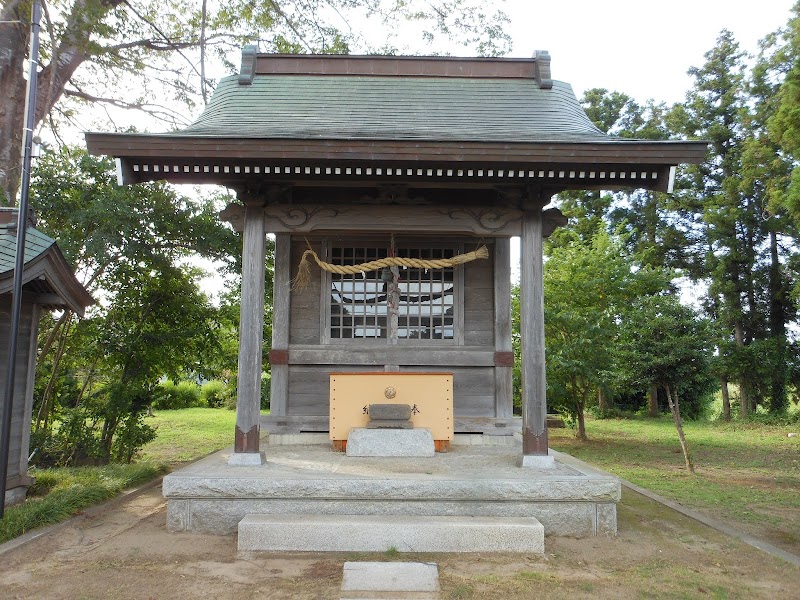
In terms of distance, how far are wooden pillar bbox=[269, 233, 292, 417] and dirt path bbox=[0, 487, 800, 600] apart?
260cm

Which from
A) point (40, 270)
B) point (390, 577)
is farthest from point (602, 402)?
point (40, 270)

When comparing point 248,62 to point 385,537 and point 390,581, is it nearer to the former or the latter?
point 385,537

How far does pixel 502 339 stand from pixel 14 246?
6080mm

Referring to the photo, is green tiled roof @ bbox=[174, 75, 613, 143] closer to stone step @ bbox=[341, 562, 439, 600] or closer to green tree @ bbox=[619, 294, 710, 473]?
stone step @ bbox=[341, 562, 439, 600]

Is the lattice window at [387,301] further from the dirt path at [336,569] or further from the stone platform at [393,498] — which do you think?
the dirt path at [336,569]

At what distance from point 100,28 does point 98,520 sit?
8.63 meters

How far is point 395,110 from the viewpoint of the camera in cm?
770

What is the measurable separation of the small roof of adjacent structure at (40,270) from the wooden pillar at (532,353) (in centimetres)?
519

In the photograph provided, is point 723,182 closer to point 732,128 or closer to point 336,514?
point 732,128

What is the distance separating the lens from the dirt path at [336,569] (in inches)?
A: 160

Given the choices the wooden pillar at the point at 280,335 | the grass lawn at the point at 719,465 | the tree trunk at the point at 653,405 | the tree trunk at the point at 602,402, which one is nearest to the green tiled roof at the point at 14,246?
the wooden pillar at the point at 280,335

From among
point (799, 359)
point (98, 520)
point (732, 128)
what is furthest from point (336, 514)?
point (732, 128)

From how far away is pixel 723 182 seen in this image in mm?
21438

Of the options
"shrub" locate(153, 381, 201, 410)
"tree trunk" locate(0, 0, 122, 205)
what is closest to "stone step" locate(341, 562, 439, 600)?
"tree trunk" locate(0, 0, 122, 205)
